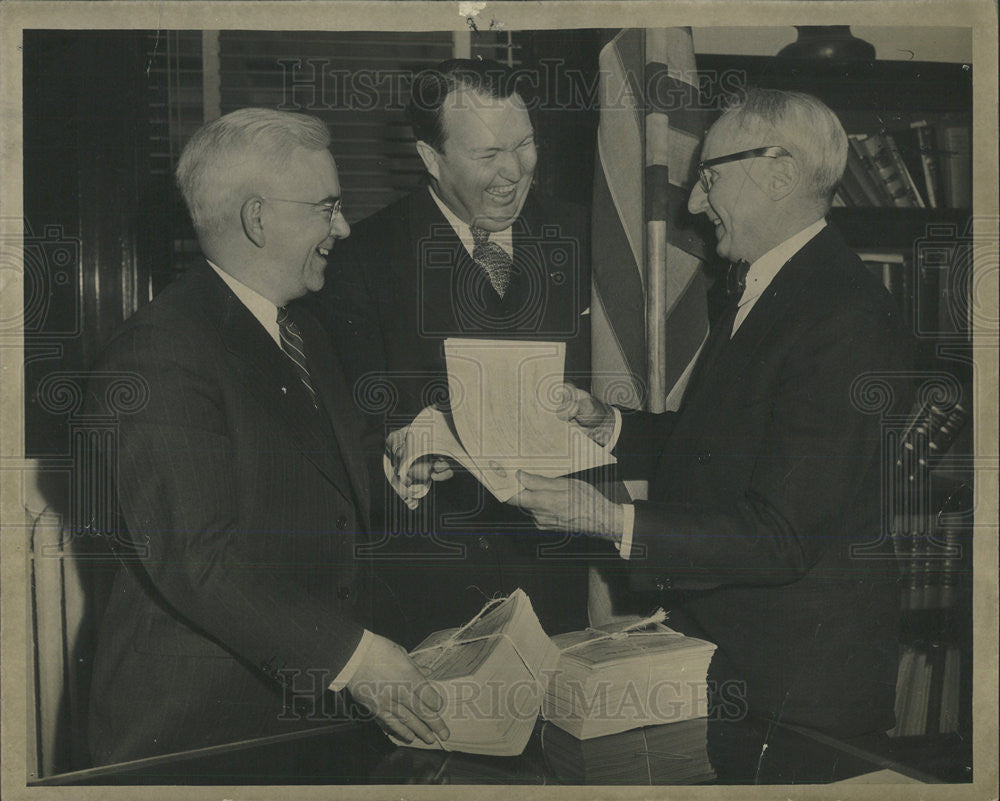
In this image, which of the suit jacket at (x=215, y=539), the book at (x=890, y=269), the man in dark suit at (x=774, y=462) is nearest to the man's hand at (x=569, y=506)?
the man in dark suit at (x=774, y=462)

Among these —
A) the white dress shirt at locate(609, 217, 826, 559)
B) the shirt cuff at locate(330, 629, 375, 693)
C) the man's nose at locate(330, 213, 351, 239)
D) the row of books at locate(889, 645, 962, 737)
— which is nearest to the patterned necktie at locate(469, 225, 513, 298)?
the man's nose at locate(330, 213, 351, 239)

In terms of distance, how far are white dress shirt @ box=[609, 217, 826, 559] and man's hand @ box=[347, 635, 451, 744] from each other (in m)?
0.45

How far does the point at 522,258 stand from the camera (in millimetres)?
1807

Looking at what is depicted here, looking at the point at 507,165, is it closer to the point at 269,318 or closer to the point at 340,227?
the point at 340,227

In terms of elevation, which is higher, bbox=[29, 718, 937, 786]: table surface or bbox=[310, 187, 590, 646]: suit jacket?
bbox=[310, 187, 590, 646]: suit jacket

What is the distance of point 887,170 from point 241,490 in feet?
→ 4.55

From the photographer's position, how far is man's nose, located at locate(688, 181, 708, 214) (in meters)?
1.80

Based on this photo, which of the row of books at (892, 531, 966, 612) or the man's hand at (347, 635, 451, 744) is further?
the row of books at (892, 531, 966, 612)

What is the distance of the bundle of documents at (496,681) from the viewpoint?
172cm

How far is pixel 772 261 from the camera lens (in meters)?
1.78

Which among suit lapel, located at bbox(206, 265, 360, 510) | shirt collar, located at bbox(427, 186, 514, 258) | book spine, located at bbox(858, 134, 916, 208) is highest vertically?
book spine, located at bbox(858, 134, 916, 208)

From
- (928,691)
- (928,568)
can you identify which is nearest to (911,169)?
(928,568)

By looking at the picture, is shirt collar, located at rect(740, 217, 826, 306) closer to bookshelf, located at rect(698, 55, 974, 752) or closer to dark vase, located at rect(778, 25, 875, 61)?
bookshelf, located at rect(698, 55, 974, 752)

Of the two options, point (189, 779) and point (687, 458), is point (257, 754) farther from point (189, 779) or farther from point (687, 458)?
point (687, 458)
